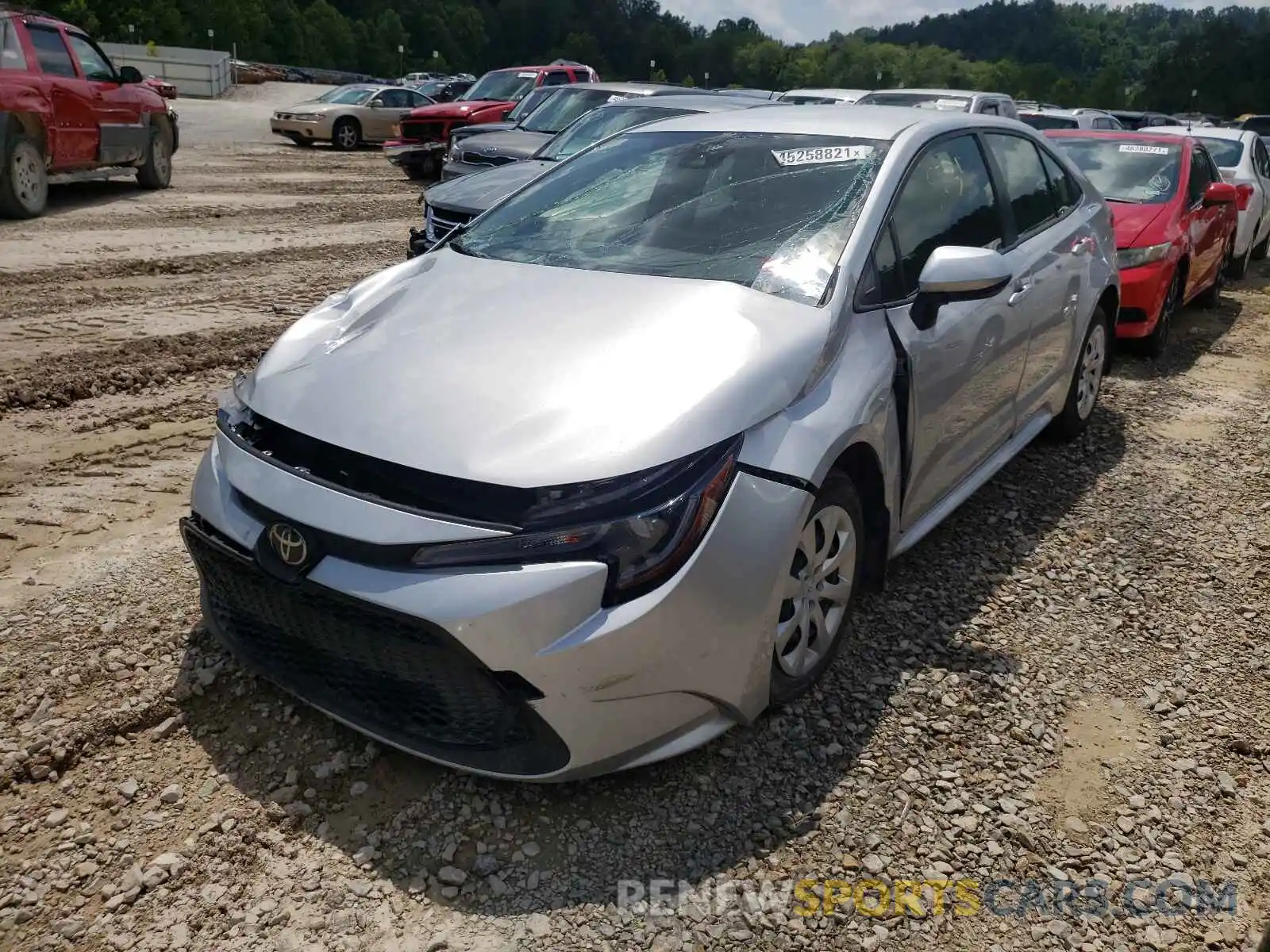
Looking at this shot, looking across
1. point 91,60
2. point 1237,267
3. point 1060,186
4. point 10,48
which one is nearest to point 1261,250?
point 1237,267

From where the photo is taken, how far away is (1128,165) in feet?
26.6

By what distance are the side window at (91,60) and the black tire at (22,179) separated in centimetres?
144

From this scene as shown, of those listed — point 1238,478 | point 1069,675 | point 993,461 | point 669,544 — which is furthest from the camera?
point 1238,478

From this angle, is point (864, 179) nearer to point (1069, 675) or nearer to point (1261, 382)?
point (1069, 675)

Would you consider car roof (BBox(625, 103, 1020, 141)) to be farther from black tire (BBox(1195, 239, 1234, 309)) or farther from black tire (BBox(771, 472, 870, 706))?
black tire (BBox(1195, 239, 1234, 309))

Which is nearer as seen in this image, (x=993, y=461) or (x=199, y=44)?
(x=993, y=461)

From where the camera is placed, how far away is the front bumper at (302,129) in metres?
22.5

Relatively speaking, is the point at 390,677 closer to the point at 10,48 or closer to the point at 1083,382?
the point at 1083,382

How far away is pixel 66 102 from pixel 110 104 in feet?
2.75

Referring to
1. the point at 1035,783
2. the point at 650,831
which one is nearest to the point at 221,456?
the point at 650,831

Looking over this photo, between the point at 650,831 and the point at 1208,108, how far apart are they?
10297cm

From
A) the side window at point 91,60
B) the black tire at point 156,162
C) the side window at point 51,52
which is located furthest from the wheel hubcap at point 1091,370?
the black tire at point 156,162

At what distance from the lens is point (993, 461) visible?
4.32 metres

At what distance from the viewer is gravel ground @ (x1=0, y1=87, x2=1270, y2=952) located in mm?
2398
